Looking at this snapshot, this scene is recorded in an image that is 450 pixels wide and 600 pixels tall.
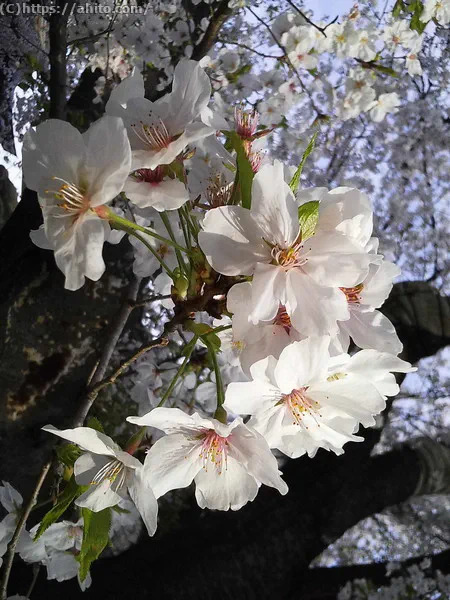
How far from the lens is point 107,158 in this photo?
56cm

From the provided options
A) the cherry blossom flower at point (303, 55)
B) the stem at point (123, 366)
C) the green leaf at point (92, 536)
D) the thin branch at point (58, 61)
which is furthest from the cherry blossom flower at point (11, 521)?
the cherry blossom flower at point (303, 55)

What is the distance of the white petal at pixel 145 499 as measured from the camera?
25.9 inches

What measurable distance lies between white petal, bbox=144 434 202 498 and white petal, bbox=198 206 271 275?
262mm

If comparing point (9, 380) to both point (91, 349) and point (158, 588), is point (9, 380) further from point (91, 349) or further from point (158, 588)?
point (158, 588)

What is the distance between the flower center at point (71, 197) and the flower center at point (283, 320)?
272 mm

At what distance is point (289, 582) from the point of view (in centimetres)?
205

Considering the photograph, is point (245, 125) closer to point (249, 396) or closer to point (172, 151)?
point (172, 151)

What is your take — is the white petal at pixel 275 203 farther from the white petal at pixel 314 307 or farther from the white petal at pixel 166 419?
the white petal at pixel 166 419

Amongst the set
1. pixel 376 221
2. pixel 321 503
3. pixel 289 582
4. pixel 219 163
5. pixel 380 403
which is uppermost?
pixel 376 221

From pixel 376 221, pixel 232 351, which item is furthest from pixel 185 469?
pixel 376 221

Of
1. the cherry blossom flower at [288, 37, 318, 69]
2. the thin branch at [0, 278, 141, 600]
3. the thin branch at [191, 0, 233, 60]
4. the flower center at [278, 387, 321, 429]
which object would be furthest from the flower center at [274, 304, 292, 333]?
the cherry blossom flower at [288, 37, 318, 69]

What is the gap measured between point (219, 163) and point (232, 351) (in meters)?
0.31

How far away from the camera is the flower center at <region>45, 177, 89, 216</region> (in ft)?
1.96

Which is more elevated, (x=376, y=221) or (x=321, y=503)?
(x=376, y=221)
